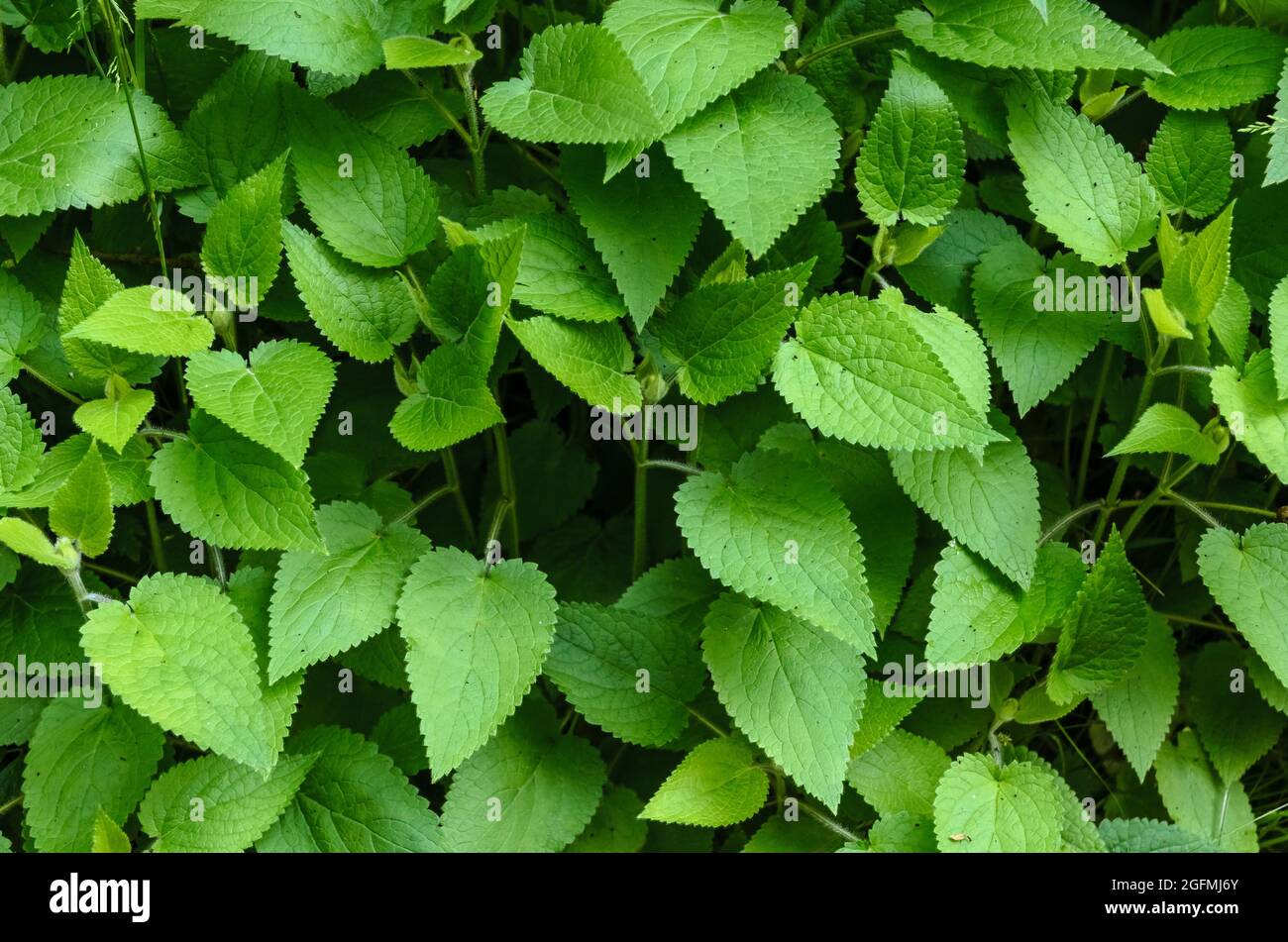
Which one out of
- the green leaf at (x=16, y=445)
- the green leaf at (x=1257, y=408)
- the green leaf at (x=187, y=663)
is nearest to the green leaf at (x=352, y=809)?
the green leaf at (x=187, y=663)

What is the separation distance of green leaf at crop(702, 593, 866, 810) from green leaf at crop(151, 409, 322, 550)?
54 centimetres

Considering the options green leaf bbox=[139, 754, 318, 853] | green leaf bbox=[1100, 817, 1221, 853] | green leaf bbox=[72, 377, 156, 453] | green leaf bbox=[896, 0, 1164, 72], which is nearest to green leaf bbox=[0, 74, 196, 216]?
green leaf bbox=[72, 377, 156, 453]

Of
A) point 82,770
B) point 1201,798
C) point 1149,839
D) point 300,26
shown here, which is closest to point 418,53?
point 300,26

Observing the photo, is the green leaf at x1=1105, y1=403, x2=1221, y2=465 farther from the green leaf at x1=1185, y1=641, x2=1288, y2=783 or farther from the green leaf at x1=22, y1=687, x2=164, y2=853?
the green leaf at x1=22, y1=687, x2=164, y2=853

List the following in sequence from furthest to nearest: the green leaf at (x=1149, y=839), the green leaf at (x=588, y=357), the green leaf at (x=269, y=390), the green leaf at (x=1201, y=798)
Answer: the green leaf at (x=1201, y=798) → the green leaf at (x=1149, y=839) → the green leaf at (x=588, y=357) → the green leaf at (x=269, y=390)

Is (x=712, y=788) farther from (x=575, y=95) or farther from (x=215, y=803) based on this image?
(x=575, y=95)

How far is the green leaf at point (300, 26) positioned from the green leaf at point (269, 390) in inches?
14.7

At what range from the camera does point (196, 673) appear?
4.83 feet

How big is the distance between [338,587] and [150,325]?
40 centimetres

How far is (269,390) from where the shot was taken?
149 cm

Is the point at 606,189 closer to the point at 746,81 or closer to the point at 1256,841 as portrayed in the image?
the point at 746,81

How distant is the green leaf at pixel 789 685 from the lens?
150 cm

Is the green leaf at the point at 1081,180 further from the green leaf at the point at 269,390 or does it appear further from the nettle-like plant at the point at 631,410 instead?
the green leaf at the point at 269,390

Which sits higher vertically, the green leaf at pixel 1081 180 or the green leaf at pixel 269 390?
the green leaf at pixel 1081 180
